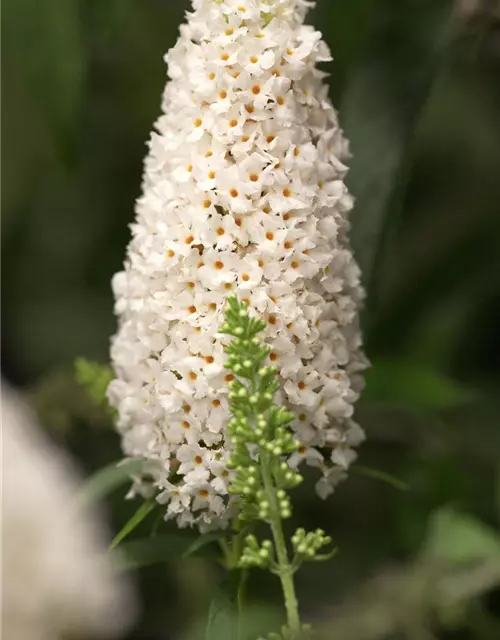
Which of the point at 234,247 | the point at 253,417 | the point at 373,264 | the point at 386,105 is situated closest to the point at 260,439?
the point at 253,417

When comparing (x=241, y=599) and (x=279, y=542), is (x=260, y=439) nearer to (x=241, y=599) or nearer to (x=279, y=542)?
(x=279, y=542)

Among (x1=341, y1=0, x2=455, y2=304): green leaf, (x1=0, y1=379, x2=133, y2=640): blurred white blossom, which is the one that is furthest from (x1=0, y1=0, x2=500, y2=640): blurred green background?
(x1=0, y1=379, x2=133, y2=640): blurred white blossom

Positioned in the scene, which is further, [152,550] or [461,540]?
[461,540]

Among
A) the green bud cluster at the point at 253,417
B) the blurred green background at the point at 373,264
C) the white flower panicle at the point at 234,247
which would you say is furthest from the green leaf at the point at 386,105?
the green bud cluster at the point at 253,417

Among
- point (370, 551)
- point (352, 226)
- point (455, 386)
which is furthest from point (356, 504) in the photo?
point (352, 226)

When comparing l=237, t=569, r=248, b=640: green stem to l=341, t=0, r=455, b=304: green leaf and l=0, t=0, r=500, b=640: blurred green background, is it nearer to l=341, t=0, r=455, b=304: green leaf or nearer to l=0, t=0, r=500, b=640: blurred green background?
l=0, t=0, r=500, b=640: blurred green background

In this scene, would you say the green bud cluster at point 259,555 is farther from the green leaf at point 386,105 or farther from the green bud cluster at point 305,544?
the green leaf at point 386,105
